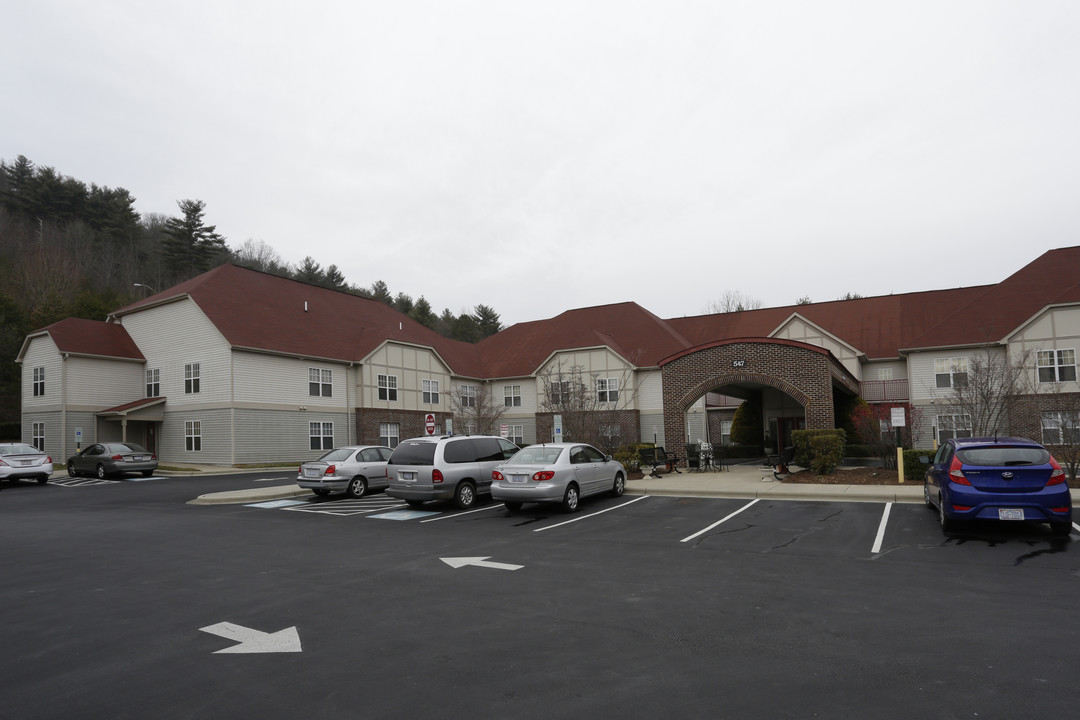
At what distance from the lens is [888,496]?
51.1ft

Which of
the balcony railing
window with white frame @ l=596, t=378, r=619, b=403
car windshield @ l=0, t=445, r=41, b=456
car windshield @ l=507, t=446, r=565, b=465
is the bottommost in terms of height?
car windshield @ l=507, t=446, r=565, b=465

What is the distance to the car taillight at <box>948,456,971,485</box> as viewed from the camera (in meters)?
11.0

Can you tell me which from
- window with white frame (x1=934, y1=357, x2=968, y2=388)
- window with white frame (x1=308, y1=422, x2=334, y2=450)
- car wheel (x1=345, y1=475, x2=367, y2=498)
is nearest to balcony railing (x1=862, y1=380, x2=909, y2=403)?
window with white frame (x1=934, y1=357, x2=968, y2=388)

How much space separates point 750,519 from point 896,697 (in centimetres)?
900

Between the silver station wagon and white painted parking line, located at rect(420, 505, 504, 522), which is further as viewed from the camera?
the silver station wagon

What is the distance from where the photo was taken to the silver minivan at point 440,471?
52.3 ft

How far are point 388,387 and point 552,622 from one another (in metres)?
34.4

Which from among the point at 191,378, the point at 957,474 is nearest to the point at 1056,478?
the point at 957,474

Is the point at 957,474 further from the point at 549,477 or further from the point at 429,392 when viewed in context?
the point at 429,392

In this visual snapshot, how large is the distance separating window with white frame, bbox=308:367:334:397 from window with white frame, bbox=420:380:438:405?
21.3ft

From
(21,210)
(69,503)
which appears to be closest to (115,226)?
(21,210)

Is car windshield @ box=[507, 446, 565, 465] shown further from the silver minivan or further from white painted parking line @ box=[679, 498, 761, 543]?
white painted parking line @ box=[679, 498, 761, 543]

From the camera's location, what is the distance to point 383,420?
3919 cm

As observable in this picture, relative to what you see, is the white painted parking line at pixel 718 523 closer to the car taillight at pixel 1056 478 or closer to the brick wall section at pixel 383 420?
the car taillight at pixel 1056 478
